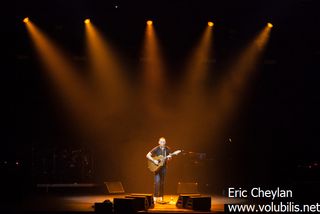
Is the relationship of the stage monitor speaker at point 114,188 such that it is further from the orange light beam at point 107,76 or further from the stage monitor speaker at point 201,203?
the orange light beam at point 107,76

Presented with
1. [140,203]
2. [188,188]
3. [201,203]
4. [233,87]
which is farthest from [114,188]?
[233,87]

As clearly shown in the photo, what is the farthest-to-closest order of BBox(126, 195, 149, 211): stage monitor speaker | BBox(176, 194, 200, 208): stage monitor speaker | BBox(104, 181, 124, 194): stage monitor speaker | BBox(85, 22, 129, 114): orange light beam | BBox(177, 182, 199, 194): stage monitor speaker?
1. BBox(85, 22, 129, 114): orange light beam
2. BBox(104, 181, 124, 194): stage monitor speaker
3. BBox(177, 182, 199, 194): stage monitor speaker
4. BBox(176, 194, 200, 208): stage monitor speaker
5. BBox(126, 195, 149, 211): stage monitor speaker

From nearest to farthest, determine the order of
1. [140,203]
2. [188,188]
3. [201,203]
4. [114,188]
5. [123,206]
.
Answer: [123,206] < [140,203] < [201,203] < [188,188] < [114,188]

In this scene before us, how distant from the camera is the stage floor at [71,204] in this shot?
9734mm

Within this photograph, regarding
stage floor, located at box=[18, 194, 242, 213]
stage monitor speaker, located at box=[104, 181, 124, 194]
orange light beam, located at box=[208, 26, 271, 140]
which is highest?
orange light beam, located at box=[208, 26, 271, 140]

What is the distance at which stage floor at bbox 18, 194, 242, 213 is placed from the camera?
9734 mm

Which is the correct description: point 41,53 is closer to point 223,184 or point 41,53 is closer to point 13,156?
point 13,156

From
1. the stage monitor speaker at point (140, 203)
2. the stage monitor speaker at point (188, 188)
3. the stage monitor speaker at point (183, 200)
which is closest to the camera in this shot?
the stage monitor speaker at point (140, 203)

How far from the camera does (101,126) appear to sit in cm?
1636

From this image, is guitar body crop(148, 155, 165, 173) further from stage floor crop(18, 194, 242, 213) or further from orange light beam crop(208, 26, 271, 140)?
orange light beam crop(208, 26, 271, 140)

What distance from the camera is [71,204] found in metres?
11.1

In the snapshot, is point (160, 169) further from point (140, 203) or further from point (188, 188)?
point (140, 203)

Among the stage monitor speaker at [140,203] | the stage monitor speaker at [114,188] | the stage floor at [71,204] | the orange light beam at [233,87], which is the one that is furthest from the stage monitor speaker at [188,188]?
the orange light beam at [233,87]

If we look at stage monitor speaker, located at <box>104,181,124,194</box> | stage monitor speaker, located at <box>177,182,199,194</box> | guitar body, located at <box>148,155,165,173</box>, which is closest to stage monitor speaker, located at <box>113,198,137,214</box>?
guitar body, located at <box>148,155,165,173</box>
